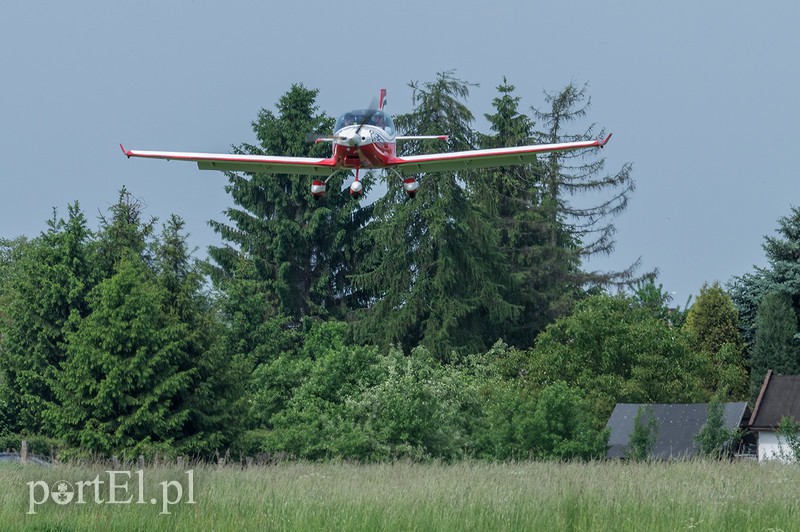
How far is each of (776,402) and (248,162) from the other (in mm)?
27716

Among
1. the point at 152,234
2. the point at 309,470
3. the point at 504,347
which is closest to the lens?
the point at 309,470

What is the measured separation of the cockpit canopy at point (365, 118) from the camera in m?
23.1

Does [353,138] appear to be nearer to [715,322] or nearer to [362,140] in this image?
[362,140]

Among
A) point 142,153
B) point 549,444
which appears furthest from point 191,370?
point 142,153

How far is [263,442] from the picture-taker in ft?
141

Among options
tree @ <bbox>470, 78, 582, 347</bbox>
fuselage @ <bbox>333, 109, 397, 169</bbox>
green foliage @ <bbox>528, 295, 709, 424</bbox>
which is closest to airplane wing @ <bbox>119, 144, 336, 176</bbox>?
fuselage @ <bbox>333, 109, 397, 169</bbox>

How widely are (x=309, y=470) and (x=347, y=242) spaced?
44069mm

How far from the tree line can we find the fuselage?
15.3m

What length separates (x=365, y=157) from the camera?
23094mm

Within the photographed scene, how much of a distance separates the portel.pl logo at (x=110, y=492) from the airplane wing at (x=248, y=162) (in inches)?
248

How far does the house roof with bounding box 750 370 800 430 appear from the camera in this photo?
148ft

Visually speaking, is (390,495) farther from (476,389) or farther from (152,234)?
(152,234)

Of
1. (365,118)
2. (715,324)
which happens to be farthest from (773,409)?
(365,118)

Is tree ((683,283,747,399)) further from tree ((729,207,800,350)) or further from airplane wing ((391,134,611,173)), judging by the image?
airplane wing ((391,134,611,173))
